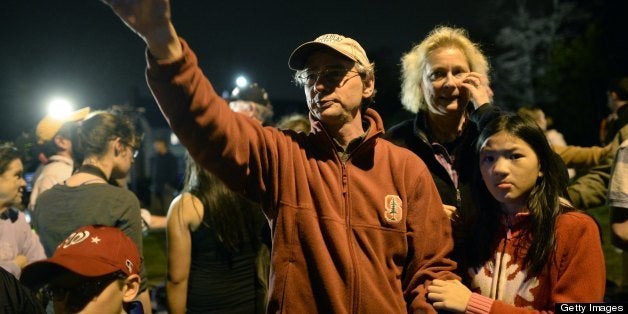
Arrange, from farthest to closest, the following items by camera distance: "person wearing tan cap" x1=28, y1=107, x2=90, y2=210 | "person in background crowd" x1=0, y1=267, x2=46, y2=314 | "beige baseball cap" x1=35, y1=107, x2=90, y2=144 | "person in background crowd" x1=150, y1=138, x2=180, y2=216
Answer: "person in background crowd" x1=150, y1=138, x2=180, y2=216 → "beige baseball cap" x1=35, y1=107, x2=90, y2=144 → "person wearing tan cap" x1=28, y1=107, x2=90, y2=210 → "person in background crowd" x1=0, y1=267, x2=46, y2=314

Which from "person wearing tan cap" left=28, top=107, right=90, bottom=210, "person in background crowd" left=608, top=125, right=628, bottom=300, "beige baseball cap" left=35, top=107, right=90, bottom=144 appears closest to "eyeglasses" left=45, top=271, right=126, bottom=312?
"person in background crowd" left=608, top=125, right=628, bottom=300

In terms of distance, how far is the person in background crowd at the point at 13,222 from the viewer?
4422mm

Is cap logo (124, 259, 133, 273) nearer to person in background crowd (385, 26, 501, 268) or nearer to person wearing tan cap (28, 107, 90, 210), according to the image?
person in background crowd (385, 26, 501, 268)

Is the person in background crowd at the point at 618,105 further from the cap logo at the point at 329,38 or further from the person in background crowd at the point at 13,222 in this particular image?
the person in background crowd at the point at 13,222

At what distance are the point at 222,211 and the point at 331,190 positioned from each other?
156 cm

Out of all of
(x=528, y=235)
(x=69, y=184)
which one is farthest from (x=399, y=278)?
(x=69, y=184)

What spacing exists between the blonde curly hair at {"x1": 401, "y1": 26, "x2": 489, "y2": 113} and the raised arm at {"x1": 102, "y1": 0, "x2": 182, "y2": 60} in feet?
6.63

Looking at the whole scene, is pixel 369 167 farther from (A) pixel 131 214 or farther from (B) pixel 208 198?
(A) pixel 131 214

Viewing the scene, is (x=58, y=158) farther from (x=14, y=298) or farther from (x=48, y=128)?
(x=14, y=298)

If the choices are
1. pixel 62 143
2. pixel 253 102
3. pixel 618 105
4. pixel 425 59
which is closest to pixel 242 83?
pixel 253 102

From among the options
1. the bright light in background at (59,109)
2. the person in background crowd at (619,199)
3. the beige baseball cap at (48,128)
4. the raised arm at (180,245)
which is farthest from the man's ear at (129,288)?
the beige baseball cap at (48,128)

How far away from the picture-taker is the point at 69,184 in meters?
3.96

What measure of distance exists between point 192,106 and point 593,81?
3147cm

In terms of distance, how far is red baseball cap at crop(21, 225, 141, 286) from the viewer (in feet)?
8.02
